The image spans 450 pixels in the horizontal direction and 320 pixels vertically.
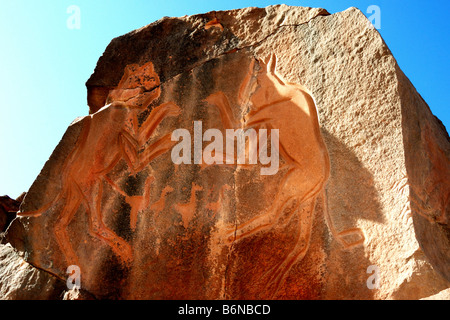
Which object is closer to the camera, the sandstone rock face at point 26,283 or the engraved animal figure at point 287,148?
the engraved animal figure at point 287,148

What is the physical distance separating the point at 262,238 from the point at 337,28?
1.40m

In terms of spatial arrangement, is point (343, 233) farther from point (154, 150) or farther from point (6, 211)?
point (6, 211)

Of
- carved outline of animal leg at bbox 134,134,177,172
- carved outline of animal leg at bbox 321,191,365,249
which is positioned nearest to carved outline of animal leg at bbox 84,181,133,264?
carved outline of animal leg at bbox 134,134,177,172

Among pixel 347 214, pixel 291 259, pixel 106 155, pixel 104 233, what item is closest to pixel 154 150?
pixel 106 155

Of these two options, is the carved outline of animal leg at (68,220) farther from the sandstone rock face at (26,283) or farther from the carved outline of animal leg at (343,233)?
the carved outline of animal leg at (343,233)

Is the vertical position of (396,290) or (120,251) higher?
(120,251)

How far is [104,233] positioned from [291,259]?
1.16m

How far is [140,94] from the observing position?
3.38 m

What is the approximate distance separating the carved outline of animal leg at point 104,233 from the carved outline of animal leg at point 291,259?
0.86 meters

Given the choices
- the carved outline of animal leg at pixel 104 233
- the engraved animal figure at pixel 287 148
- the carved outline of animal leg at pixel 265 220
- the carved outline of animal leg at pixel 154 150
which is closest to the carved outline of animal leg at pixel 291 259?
the engraved animal figure at pixel 287 148

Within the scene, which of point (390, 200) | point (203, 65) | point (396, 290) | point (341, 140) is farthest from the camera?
point (203, 65)

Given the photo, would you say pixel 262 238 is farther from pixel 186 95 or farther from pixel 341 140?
pixel 186 95

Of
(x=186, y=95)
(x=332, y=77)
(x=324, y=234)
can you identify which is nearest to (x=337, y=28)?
(x=332, y=77)

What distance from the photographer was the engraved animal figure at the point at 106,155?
310 cm
